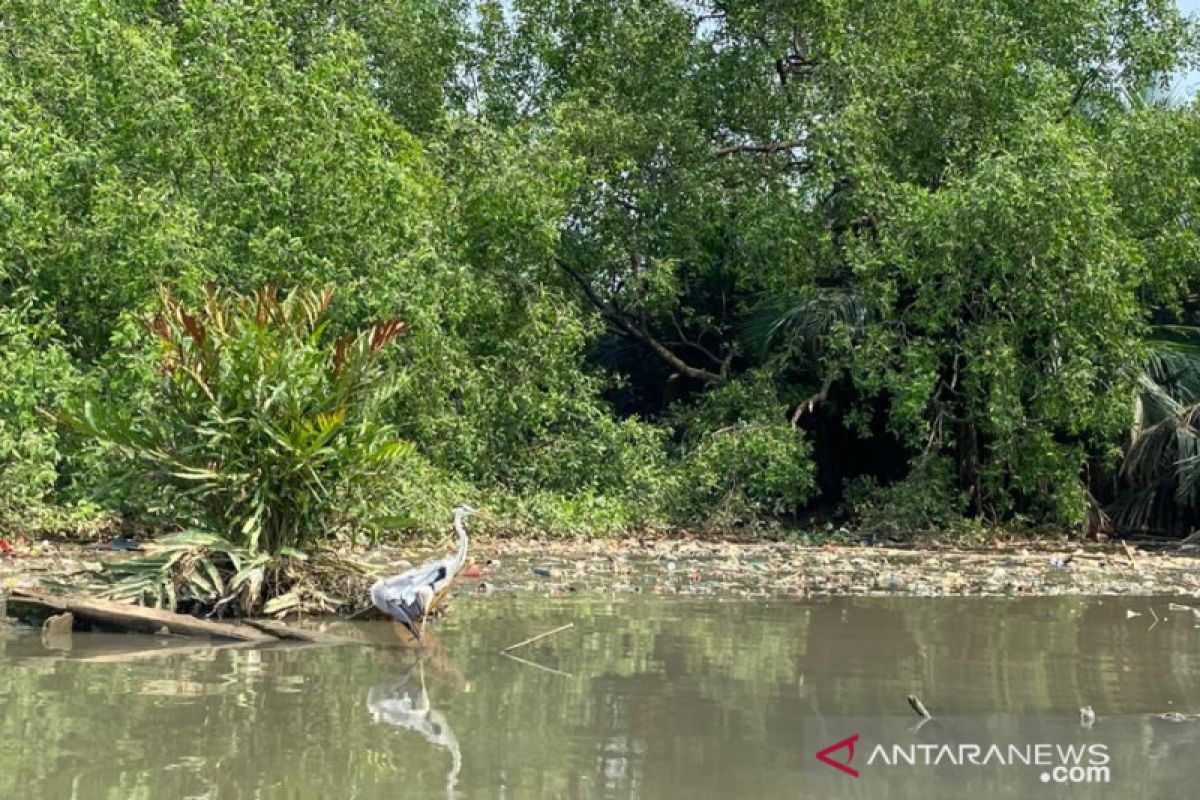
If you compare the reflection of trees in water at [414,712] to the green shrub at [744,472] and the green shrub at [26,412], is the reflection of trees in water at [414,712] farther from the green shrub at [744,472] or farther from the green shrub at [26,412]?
the green shrub at [744,472]

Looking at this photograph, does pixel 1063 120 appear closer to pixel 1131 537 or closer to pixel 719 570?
pixel 1131 537

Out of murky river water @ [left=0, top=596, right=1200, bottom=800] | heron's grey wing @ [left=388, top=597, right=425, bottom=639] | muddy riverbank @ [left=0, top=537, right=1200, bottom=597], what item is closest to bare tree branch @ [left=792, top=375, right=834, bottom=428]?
muddy riverbank @ [left=0, top=537, right=1200, bottom=597]

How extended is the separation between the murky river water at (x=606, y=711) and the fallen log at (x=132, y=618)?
0.13 meters

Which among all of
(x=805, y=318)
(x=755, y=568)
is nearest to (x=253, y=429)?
(x=755, y=568)

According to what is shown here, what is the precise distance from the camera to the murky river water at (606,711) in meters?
4.81

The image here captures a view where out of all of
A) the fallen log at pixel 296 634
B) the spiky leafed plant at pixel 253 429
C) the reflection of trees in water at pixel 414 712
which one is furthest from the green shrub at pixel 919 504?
the reflection of trees in water at pixel 414 712

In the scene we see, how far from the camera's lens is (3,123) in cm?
1236

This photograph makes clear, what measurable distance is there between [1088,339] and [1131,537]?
2664 millimetres

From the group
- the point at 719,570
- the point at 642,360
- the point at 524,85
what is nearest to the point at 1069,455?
the point at 719,570

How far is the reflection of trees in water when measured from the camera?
17.0 ft

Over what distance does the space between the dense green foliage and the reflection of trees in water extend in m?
5.42

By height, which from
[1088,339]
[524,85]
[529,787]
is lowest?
[529,787]

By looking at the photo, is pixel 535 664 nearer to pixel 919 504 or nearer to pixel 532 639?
pixel 532 639

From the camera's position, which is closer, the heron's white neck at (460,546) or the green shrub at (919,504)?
the heron's white neck at (460,546)
